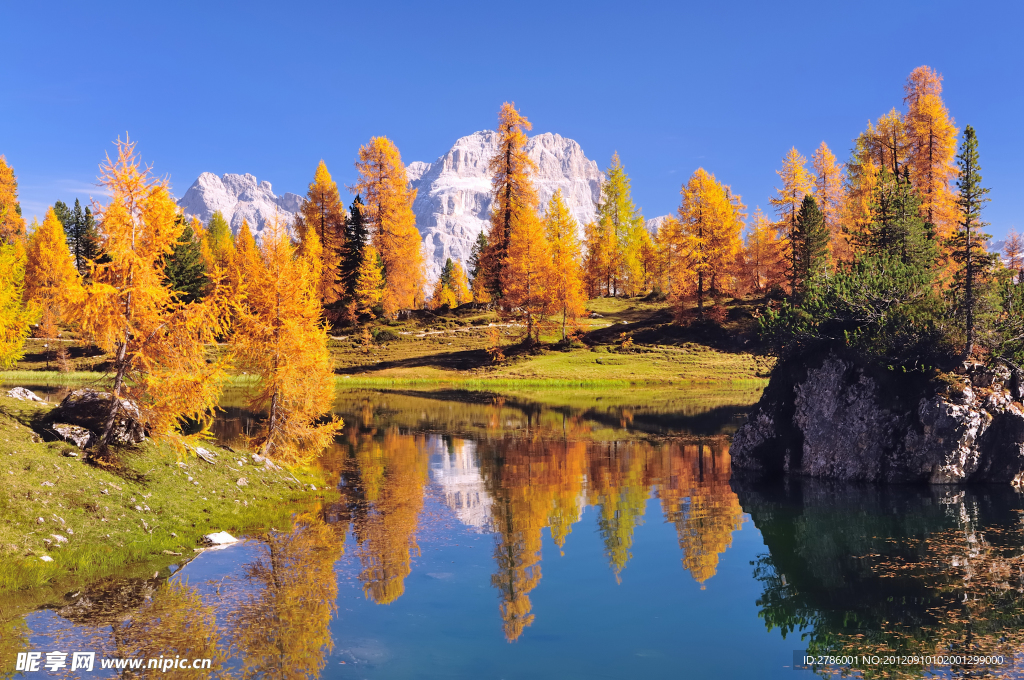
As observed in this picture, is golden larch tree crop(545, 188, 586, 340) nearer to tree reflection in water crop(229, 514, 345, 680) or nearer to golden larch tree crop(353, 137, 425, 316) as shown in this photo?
golden larch tree crop(353, 137, 425, 316)

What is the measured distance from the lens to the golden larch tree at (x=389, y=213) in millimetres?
78438

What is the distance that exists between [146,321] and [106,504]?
15.7ft

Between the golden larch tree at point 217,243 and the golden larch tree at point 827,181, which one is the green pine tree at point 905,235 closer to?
the golden larch tree at point 827,181

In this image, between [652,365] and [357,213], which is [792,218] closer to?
[652,365]

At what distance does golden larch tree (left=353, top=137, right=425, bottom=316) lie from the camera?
78438 millimetres

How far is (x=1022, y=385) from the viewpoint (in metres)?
21.4

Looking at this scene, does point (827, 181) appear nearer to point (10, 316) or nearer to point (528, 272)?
point (528, 272)

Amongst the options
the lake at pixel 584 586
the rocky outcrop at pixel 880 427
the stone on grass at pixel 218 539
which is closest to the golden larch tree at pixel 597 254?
the rocky outcrop at pixel 880 427

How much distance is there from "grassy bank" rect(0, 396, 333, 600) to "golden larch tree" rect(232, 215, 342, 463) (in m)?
3.15

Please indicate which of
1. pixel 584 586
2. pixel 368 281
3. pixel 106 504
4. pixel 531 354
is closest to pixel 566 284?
pixel 531 354

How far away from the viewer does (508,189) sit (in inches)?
2709

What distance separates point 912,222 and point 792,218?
1699 inches

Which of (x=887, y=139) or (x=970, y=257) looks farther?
(x=887, y=139)

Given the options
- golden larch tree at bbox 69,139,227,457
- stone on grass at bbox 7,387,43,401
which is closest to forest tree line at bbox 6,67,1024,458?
golden larch tree at bbox 69,139,227,457
